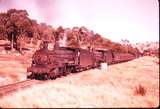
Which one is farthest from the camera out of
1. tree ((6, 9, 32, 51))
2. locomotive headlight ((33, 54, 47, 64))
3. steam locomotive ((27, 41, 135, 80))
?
tree ((6, 9, 32, 51))

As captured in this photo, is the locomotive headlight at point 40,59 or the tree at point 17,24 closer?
the locomotive headlight at point 40,59

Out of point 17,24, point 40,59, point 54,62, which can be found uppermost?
point 17,24

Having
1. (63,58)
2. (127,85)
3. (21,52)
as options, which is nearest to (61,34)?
(21,52)

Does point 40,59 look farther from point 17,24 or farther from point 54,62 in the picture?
point 17,24

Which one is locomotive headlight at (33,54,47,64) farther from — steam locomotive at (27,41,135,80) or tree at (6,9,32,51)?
tree at (6,9,32,51)

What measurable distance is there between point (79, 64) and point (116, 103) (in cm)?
1398

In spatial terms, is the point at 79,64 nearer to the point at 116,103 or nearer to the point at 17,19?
the point at 116,103

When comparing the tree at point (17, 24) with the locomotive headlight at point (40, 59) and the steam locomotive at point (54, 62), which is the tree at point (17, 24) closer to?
the steam locomotive at point (54, 62)

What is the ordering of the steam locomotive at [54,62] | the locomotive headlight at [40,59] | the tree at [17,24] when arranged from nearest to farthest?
1. the steam locomotive at [54,62]
2. the locomotive headlight at [40,59]
3. the tree at [17,24]

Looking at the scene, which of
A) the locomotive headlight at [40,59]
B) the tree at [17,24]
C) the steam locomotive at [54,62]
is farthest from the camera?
the tree at [17,24]

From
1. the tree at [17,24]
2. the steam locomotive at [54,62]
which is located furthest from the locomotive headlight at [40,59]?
the tree at [17,24]

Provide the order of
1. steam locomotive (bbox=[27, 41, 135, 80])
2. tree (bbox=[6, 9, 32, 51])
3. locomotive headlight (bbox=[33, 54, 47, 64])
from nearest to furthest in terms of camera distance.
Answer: steam locomotive (bbox=[27, 41, 135, 80])
locomotive headlight (bbox=[33, 54, 47, 64])
tree (bbox=[6, 9, 32, 51])

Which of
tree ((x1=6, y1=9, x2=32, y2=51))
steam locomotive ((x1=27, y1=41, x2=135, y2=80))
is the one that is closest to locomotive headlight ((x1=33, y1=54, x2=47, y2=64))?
steam locomotive ((x1=27, y1=41, x2=135, y2=80))

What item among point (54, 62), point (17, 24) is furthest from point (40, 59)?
point (17, 24)
